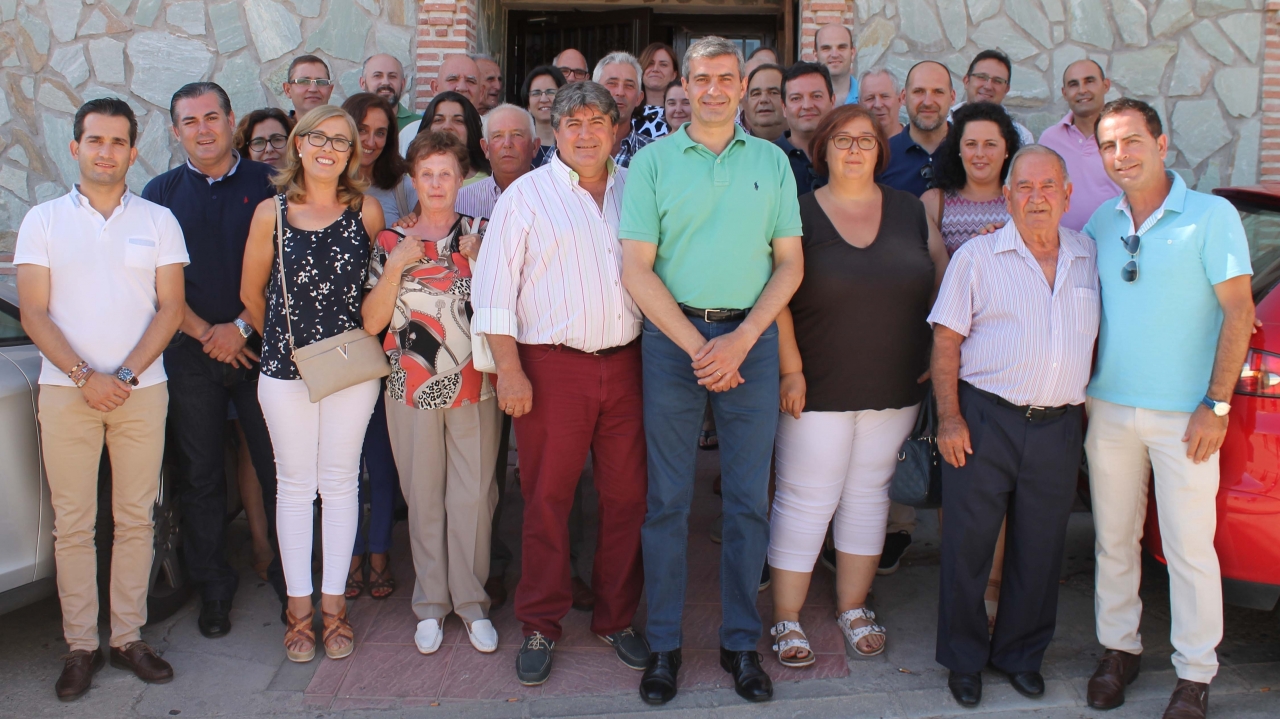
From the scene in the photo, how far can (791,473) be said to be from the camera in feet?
10.9

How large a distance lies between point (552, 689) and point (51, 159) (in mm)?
5884

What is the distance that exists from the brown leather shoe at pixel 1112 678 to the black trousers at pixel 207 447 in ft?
9.55

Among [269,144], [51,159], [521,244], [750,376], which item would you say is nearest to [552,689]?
[750,376]

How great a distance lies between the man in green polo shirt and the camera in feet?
9.70

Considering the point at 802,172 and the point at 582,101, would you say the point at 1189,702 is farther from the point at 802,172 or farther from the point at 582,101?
the point at 582,101

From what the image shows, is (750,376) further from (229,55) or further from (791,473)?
(229,55)

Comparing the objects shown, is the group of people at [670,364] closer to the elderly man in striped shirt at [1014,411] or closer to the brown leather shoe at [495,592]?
the elderly man in striped shirt at [1014,411]

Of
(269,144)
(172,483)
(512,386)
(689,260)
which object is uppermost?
(269,144)

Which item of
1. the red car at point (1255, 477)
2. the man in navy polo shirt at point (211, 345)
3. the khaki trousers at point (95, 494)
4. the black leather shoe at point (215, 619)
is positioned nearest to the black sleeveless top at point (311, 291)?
the man in navy polo shirt at point (211, 345)

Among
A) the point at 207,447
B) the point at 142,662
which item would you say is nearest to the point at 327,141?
the point at 207,447

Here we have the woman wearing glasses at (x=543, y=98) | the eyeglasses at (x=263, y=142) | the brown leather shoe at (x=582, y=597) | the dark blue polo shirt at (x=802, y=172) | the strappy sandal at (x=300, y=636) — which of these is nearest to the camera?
the strappy sandal at (x=300, y=636)

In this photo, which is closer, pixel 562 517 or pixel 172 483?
pixel 562 517

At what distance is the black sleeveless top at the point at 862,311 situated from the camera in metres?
3.12

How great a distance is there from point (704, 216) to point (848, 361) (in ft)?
2.30
